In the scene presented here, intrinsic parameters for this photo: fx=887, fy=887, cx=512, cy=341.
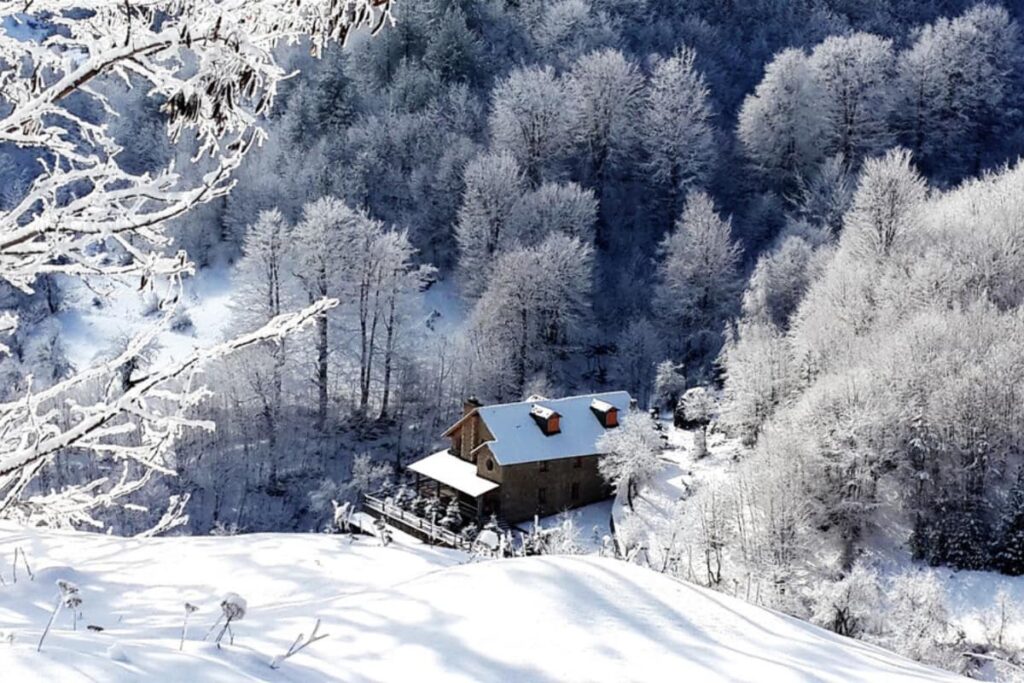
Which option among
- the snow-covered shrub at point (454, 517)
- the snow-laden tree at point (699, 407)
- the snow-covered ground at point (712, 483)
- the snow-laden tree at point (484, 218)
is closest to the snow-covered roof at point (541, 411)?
the snow-covered ground at point (712, 483)

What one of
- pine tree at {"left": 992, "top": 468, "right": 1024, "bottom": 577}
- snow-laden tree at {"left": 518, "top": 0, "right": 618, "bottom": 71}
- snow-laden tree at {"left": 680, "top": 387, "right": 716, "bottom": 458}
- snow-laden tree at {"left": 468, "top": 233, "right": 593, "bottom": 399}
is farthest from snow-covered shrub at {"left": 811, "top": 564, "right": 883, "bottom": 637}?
snow-laden tree at {"left": 518, "top": 0, "right": 618, "bottom": 71}

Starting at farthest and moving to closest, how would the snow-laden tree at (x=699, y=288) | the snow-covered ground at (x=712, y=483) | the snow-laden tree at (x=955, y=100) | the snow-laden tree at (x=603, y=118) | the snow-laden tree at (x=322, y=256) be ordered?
the snow-laden tree at (x=603, y=118), the snow-laden tree at (x=955, y=100), the snow-laden tree at (x=699, y=288), the snow-laden tree at (x=322, y=256), the snow-covered ground at (x=712, y=483)

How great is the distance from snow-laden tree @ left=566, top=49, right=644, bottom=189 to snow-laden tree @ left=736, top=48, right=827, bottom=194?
5.13 meters

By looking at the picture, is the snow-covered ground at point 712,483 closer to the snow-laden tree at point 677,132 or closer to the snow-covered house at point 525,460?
the snow-covered house at point 525,460

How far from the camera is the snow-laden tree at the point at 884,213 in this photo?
26344mm

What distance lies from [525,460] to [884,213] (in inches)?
545

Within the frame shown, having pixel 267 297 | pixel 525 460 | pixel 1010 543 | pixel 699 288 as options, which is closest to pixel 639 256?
pixel 699 288

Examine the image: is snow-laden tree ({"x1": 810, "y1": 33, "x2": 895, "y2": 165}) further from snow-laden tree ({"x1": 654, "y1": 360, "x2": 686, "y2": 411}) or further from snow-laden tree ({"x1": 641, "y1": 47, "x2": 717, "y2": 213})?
snow-laden tree ({"x1": 654, "y1": 360, "x2": 686, "y2": 411})

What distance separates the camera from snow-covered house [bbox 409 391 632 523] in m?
22.8

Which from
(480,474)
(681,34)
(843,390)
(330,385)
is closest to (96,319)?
(330,385)

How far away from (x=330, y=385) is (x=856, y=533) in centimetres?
1753

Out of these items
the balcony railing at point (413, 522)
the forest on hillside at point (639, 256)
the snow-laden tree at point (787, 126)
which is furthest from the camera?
the snow-laden tree at point (787, 126)

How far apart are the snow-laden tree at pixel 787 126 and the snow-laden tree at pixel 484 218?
36.6 feet

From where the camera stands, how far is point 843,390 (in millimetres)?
19672
